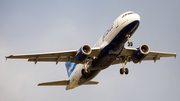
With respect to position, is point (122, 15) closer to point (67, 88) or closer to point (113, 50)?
point (113, 50)

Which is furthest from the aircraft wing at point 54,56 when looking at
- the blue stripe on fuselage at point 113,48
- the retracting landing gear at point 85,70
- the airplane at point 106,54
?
the retracting landing gear at point 85,70

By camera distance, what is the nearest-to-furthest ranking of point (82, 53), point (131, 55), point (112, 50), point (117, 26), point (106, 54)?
point (117, 26)
point (82, 53)
point (112, 50)
point (106, 54)
point (131, 55)

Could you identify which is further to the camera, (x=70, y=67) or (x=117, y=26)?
(x=70, y=67)

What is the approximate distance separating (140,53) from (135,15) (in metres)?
5.85

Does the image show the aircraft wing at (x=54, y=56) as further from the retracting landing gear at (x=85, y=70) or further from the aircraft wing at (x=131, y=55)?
the aircraft wing at (x=131, y=55)

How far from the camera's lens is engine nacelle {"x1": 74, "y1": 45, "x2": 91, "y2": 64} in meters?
30.3

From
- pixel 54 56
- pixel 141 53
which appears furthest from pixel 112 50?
pixel 54 56

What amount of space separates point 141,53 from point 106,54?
15.0 ft

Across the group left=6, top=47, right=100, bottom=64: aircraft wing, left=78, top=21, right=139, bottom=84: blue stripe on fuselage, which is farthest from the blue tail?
left=6, top=47, right=100, bottom=64: aircraft wing

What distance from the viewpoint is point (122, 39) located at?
2997 centimetres

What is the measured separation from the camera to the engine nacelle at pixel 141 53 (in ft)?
108

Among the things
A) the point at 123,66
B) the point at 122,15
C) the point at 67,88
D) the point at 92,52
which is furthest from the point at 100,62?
the point at 67,88

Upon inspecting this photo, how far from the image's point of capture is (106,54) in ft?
103

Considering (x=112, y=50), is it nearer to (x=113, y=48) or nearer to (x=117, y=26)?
(x=113, y=48)
